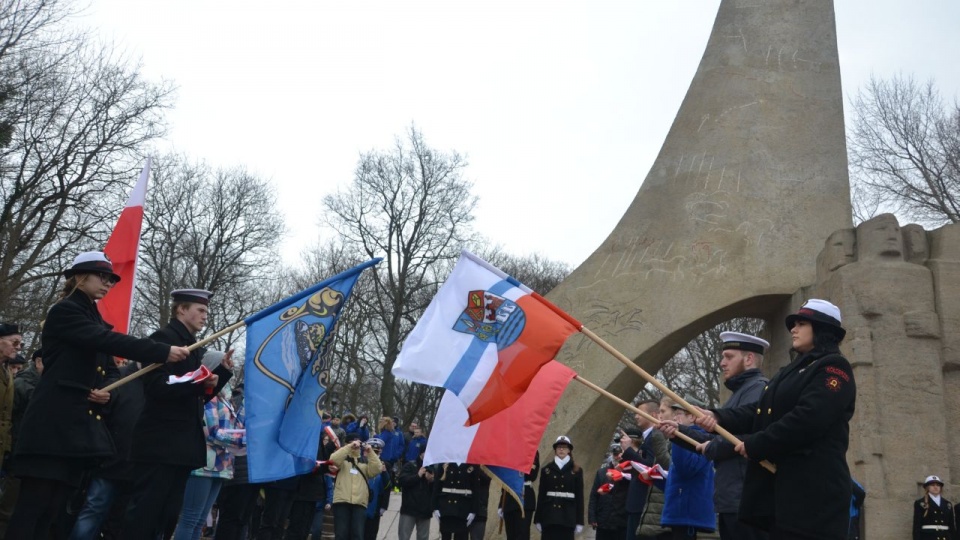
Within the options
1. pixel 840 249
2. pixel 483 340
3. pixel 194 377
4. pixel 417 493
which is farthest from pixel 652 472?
pixel 840 249

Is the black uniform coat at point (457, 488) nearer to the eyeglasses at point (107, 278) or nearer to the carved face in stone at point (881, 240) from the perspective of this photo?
the carved face in stone at point (881, 240)

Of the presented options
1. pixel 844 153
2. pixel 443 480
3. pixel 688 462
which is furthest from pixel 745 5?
pixel 688 462

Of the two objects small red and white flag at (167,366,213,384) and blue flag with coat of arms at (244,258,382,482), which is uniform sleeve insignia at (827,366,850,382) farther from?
small red and white flag at (167,366,213,384)

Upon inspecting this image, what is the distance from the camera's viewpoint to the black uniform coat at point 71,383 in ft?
17.6

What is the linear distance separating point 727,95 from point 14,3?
1512 cm

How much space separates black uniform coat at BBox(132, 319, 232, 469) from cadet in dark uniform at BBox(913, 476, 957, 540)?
29.0ft

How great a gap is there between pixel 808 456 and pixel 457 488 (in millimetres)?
7766

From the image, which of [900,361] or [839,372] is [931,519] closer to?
[900,361]

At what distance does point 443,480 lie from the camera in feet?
40.1

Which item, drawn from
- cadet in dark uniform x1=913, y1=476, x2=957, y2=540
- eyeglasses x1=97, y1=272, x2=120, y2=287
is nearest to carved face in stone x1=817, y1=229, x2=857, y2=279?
cadet in dark uniform x1=913, y1=476, x2=957, y2=540

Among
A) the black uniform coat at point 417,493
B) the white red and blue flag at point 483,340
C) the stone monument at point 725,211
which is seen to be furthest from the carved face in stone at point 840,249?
the white red and blue flag at point 483,340

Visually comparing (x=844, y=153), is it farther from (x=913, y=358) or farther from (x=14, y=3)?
(x=14, y=3)

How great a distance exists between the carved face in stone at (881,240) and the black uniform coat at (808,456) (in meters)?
7.58

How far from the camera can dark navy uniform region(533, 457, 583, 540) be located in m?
11.7
